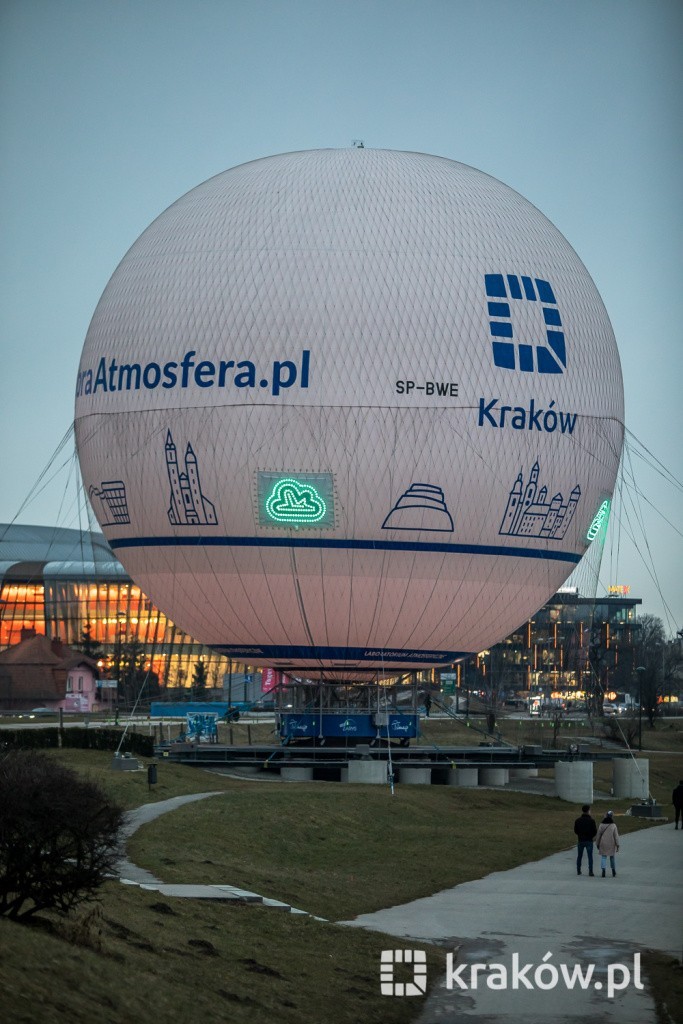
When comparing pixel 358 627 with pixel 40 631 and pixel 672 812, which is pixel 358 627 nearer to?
pixel 672 812

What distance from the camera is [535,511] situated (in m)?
46.9

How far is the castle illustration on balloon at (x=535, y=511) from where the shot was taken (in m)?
46.0

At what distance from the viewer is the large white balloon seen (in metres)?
44.0

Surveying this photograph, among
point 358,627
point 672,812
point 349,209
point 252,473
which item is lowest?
point 672,812

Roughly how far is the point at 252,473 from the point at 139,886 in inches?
847

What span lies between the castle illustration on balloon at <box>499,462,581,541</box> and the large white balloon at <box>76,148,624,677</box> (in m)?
0.07

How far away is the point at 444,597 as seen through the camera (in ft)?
152

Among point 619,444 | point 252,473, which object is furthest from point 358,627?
point 619,444

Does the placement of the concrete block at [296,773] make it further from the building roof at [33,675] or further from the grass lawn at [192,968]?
the building roof at [33,675]

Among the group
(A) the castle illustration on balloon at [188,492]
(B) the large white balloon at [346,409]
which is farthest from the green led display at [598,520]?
(A) the castle illustration on balloon at [188,492]

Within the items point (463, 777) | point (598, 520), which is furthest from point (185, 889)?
point (463, 777)

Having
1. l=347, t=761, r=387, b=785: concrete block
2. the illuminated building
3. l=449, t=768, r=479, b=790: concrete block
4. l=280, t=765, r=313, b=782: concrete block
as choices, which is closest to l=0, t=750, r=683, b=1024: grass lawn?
l=347, t=761, r=387, b=785: concrete block

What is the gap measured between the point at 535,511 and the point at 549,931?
2383 cm

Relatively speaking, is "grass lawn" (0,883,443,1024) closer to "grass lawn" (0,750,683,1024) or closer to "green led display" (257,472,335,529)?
"grass lawn" (0,750,683,1024)
